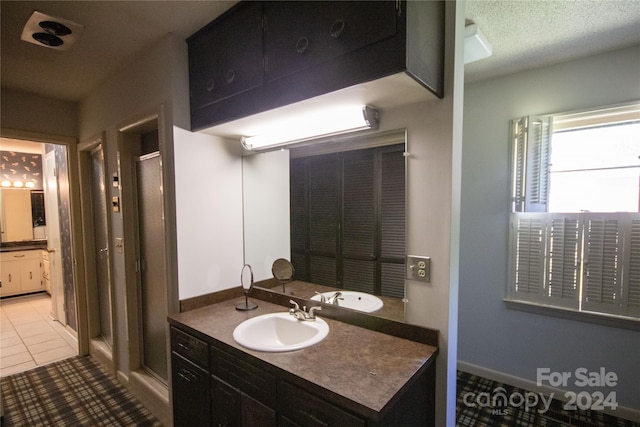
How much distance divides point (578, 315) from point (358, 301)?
1.78 meters

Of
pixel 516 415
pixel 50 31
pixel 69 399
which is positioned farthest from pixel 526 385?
pixel 50 31

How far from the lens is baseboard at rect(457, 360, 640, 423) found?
2033 millimetres

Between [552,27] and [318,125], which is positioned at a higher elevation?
[552,27]

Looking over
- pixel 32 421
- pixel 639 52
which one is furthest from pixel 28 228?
pixel 639 52

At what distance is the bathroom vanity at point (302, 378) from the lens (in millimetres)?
1031

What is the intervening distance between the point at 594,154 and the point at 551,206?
0.46m

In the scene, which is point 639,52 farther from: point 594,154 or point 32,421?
point 32,421

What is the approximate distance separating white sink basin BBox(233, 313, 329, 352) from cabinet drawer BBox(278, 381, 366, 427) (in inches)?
13.0

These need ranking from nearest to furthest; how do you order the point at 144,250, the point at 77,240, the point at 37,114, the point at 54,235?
the point at 144,250, the point at 37,114, the point at 77,240, the point at 54,235

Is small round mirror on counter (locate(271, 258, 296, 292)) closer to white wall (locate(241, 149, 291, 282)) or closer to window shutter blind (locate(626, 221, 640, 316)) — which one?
white wall (locate(241, 149, 291, 282))

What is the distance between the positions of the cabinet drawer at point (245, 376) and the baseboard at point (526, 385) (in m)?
2.20

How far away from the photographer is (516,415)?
2.12 m

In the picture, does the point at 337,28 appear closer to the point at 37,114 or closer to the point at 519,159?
the point at 519,159

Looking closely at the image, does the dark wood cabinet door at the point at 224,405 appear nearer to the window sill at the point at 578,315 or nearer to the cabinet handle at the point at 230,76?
the cabinet handle at the point at 230,76
